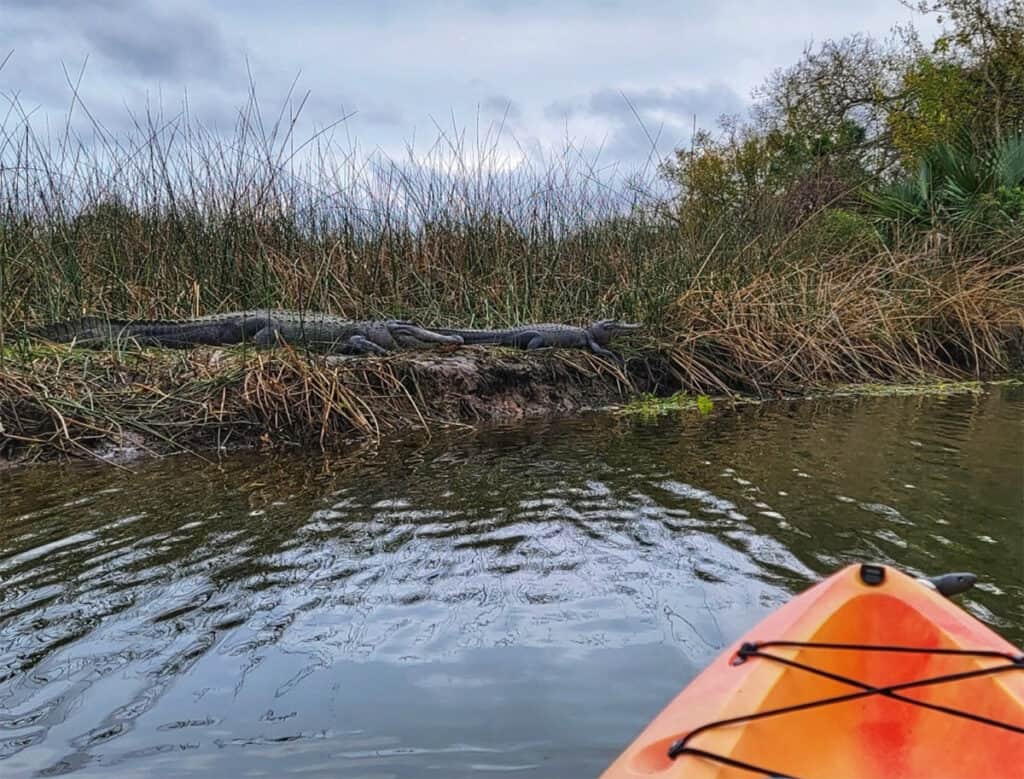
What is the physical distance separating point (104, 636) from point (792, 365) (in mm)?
5763

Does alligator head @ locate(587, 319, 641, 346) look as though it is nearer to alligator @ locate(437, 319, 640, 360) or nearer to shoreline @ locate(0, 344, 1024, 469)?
alligator @ locate(437, 319, 640, 360)

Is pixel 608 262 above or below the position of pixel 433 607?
above

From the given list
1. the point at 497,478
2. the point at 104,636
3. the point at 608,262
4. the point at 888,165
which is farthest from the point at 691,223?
the point at 888,165

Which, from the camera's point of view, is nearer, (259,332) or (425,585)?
(425,585)

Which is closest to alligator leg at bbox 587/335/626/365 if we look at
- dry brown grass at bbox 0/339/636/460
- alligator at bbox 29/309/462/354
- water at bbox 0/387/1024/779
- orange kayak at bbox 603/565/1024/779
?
dry brown grass at bbox 0/339/636/460

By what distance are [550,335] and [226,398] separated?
8.87ft

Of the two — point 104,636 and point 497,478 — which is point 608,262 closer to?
point 497,478

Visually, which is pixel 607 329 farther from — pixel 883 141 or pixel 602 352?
pixel 883 141

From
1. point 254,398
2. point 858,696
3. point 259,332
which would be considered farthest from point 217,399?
point 858,696

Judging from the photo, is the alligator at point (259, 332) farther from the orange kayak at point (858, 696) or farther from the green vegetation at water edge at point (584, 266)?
the orange kayak at point (858, 696)

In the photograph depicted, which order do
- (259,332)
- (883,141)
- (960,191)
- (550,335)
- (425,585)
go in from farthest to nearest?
(883,141), (960,191), (550,335), (259,332), (425,585)

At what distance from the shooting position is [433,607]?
242cm

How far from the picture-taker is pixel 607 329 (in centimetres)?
670

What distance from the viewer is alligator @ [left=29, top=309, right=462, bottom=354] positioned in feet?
17.5
